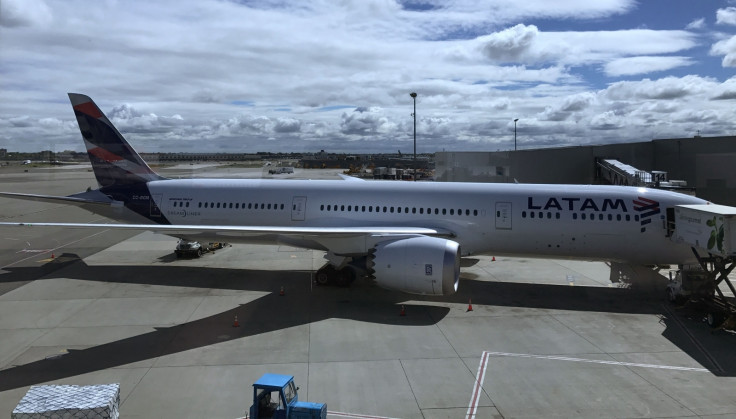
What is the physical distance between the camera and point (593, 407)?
9.15 metres

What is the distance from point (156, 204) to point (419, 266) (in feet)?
41.1

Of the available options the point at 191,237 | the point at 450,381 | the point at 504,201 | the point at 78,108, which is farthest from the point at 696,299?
the point at 78,108

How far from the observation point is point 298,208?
1933 cm

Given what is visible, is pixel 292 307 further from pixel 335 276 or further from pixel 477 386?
pixel 477 386

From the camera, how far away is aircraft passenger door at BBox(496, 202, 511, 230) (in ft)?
56.0

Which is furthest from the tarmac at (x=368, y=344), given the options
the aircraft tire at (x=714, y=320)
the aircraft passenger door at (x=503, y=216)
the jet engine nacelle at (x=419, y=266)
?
the aircraft passenger door at (x=503, y=216)

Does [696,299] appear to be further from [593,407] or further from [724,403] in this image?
[593,407]

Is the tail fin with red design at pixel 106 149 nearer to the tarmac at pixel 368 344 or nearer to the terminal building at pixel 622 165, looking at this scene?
the tarmac at pixel 368 344

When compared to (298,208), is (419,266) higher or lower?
lower

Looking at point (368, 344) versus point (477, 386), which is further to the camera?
point (368, 344)

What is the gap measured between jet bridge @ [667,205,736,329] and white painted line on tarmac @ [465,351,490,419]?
696 cm

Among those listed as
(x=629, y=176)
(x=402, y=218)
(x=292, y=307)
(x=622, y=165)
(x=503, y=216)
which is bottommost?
(x=292, y=307)

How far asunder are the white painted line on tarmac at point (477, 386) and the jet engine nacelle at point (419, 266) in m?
3.18

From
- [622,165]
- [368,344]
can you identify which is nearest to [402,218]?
[368,344]
